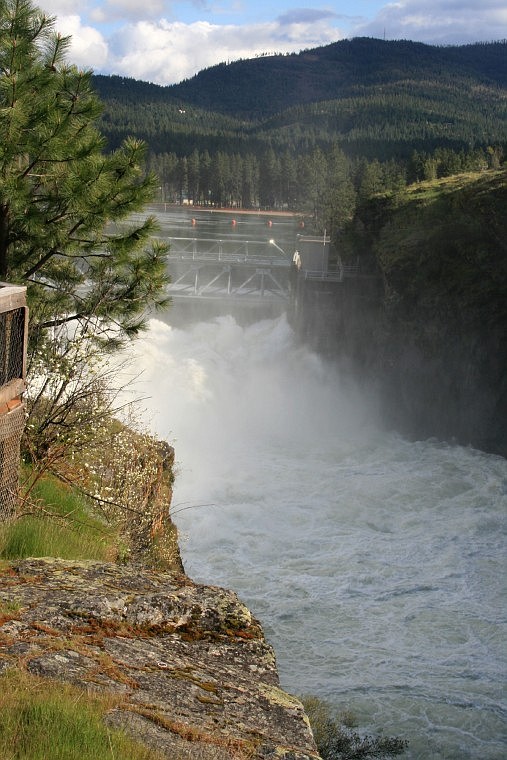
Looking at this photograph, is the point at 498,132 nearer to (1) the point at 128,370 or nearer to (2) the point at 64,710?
(1) the point at 128,370

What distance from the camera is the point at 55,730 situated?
3539mm

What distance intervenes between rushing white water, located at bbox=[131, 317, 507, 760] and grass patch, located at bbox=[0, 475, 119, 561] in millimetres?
4991

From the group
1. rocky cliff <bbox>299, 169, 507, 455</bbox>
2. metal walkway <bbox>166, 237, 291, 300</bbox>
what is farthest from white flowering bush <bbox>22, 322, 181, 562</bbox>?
metal walkway <bbox>166, 237, 291, 300</bbox>


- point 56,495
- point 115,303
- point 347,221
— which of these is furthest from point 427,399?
point 56,495

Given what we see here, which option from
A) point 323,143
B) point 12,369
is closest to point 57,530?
point 12,369

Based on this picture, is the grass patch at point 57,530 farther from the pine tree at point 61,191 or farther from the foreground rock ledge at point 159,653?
the pine tree at point 61,191

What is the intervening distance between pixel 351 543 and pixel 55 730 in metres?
17.4

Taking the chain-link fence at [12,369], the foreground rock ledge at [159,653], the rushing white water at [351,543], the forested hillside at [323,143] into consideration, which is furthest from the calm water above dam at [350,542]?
the forested hillside at [323,143]

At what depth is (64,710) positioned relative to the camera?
366 cm

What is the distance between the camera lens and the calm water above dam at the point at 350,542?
13.6 m

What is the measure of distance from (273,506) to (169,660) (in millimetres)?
18073

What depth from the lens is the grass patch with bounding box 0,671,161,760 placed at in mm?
3434

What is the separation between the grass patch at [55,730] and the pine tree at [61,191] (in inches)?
282

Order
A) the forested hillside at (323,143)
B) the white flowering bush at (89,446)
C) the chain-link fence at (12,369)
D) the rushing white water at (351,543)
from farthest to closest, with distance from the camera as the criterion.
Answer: the forested hillside at (323,143), the rushing white water at (351,543), the white flowering bush at (89,446), the chain-link fence at (12,369)
